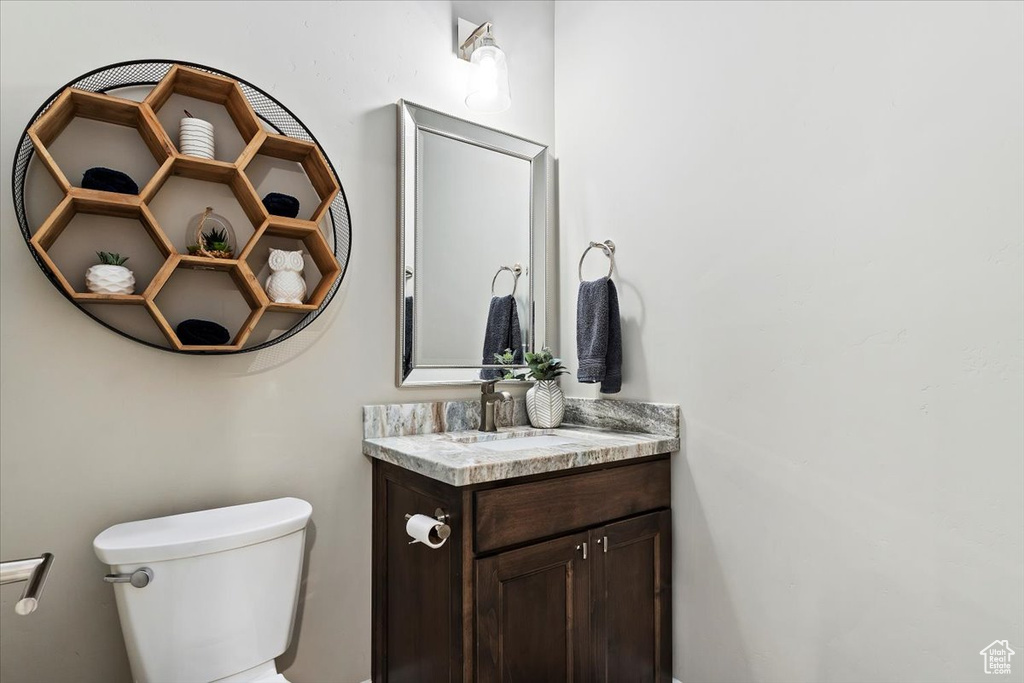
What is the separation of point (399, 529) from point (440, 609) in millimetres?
292

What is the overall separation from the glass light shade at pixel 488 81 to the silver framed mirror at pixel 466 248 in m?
0.10

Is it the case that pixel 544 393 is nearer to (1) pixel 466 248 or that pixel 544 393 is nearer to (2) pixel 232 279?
(1) pixel 466 248

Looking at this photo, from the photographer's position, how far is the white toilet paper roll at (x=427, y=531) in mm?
1300

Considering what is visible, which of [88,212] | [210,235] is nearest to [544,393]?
[210,235]

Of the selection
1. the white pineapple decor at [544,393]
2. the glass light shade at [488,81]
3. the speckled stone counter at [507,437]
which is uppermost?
the glass light shade at [488,81]

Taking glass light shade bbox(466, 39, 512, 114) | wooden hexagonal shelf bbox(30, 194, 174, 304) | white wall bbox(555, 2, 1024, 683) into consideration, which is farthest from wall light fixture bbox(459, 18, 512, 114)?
wooden hexagonal shelf bbox(30, 194, 174, 304)

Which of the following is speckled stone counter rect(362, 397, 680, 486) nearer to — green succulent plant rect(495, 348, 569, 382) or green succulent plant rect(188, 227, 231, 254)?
green succulent plant rect(495, 348, 569, 382)

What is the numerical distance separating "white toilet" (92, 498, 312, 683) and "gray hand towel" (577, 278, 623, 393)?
99 centimetres

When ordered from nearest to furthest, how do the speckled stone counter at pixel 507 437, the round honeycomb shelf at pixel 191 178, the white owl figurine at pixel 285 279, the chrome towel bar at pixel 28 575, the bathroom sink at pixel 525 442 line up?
the chrome towel bar at pixel 28 575 < the round honeycomb shelf at pixel 191 178 < the speckled stone counter at pixel 507 437 < the white owl figurine at pixel 285 279 < the bathroom sink at pixel 525 442

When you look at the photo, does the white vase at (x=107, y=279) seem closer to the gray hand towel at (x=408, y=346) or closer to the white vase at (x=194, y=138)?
the white vase at (x=194, y=138)

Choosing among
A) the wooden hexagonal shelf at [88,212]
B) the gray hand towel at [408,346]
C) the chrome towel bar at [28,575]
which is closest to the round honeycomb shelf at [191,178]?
the wooden hexagonal shelf at [88,212]

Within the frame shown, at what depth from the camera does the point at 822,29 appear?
1428mm

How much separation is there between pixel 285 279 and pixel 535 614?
1.13m

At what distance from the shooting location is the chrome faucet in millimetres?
1928
